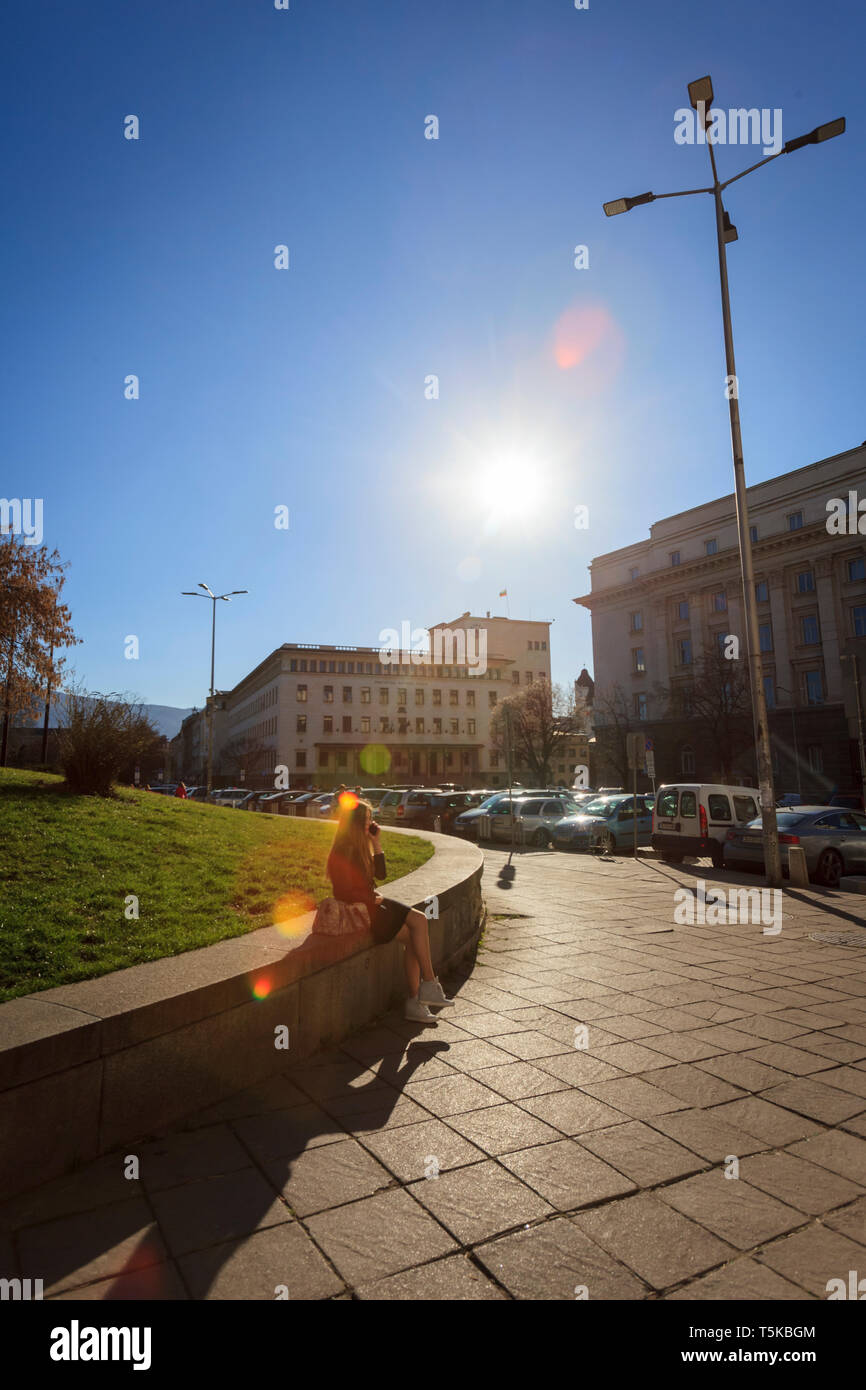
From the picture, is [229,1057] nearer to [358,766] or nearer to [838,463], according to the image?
[838,463]

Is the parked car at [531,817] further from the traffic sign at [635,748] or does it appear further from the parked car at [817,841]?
the parked car at [817,841]

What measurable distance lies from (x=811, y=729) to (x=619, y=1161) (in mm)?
51865

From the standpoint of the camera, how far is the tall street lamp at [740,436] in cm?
1319

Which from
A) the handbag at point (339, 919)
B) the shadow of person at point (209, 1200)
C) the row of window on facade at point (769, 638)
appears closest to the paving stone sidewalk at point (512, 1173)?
the shadow of person at point (209, 1200)

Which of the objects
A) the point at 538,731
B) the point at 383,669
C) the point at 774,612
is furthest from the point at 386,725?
the point at 774,612

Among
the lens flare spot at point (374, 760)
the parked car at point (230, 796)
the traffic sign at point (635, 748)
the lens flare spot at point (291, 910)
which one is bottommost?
the lens flare spot at point (291, 910)

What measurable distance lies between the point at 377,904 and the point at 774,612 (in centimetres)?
5550

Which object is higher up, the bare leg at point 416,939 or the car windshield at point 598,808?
the car windshield at point 598,808

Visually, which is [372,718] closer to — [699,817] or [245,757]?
[245,757]

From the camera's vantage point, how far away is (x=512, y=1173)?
3258mm

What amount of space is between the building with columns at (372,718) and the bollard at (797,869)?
68614 mm

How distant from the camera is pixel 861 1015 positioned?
18.4 feet

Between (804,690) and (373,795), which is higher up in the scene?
(804,690)
